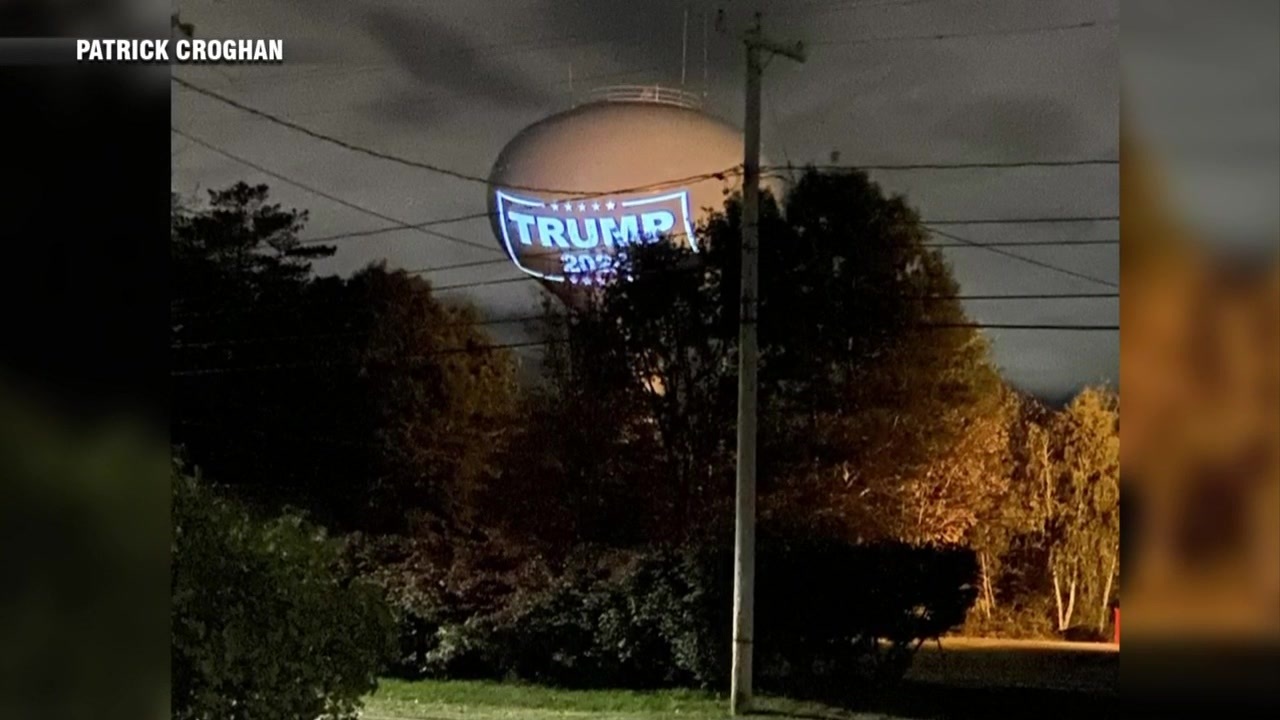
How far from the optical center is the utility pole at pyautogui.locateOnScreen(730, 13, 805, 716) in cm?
538

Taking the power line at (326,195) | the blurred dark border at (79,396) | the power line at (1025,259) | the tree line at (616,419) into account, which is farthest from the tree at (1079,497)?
the blurred dark border at (79,396)

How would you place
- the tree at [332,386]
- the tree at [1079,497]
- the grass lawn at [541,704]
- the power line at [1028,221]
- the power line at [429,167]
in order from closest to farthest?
the power line at [1028,221], the tree at [1079,497], the power line at [429,167], the grass lawn at [541,704], the tree at [332,386]

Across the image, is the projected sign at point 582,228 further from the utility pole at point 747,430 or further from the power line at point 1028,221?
the power line at point 1028,221

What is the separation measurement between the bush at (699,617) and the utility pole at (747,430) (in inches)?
4.6

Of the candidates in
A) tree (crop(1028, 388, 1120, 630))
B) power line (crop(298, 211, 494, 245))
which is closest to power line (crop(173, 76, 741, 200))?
power line (crop(298, 211, 494, 245))

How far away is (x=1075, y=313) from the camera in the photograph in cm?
492

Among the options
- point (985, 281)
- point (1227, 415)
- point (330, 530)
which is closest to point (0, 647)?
point (330, 530)

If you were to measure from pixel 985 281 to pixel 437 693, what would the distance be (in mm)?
3462

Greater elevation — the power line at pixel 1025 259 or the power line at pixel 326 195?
the power line at pixel 326 195

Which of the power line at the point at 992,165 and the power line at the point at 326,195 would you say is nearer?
the power line at the point at 992,165

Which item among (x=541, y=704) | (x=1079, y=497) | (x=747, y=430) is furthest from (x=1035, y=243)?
(x=541, y=704)

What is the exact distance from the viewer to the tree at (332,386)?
5.75m

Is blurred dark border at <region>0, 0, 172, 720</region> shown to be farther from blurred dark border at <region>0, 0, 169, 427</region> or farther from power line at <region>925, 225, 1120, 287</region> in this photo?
power line at <region>925, 225, 1120, 287</region>

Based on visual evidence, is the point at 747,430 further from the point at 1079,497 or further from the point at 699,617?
the point at 1079,497
